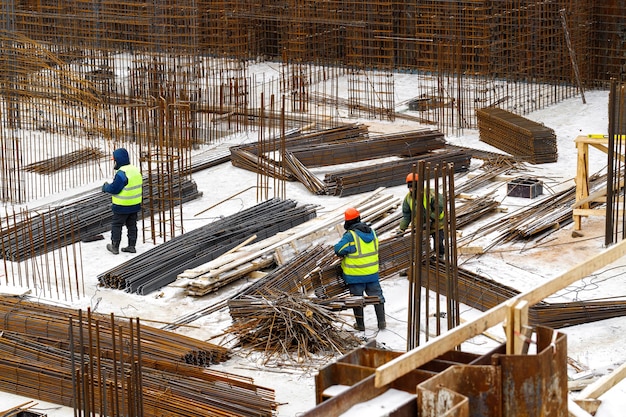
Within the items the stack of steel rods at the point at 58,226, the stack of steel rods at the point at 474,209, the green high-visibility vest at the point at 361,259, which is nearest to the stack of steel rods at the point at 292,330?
the green high-visibility vest at the point at 361,259

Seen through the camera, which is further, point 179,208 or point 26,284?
point 179,208

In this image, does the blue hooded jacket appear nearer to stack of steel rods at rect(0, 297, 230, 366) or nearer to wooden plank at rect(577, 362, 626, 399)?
stack of steel rods at rect(0, 297, 230, 366)

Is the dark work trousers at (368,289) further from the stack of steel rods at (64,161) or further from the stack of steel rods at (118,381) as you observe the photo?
the stack of steel rods at (64,161)

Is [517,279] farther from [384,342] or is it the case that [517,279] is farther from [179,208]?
[179,208]

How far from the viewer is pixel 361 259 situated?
14039mm

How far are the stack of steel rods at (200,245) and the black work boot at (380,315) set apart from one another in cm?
327

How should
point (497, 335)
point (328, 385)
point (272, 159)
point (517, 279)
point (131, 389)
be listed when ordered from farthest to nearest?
point (272, 159) → point (517, 279) → point (497, 335) → point (131, 389) → point (328, 385)

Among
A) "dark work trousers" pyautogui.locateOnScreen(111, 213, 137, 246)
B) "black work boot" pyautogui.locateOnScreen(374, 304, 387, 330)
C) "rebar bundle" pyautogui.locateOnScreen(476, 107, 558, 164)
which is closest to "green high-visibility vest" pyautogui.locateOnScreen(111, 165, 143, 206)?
"dark work trousers" pyautogui.locateOnScreen(111, 213, 137, 246)

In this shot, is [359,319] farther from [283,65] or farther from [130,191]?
[283,65]

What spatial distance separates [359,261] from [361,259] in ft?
0.11

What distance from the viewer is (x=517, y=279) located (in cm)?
1567

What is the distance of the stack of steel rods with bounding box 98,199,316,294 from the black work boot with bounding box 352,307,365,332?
308 cm

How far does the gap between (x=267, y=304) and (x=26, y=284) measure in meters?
3.96

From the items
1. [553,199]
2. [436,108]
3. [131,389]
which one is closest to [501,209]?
[553,199]
